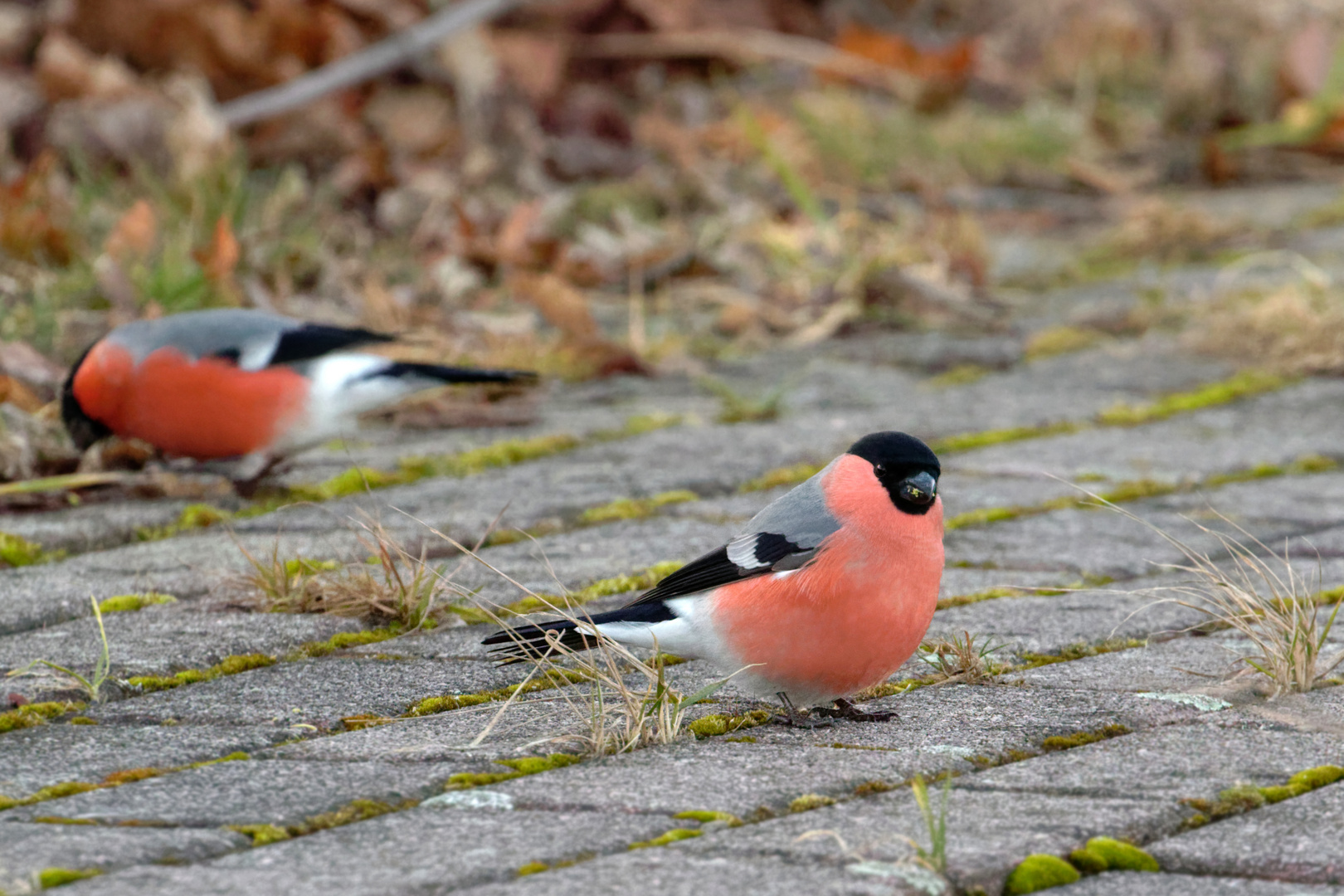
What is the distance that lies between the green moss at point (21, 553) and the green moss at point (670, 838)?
6.41 ft

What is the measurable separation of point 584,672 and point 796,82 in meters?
7.35

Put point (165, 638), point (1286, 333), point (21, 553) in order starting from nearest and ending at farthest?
1. point (165, 638)
2. point (21, 553)
3. point (1286, 333)

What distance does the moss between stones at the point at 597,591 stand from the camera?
2.91 meters

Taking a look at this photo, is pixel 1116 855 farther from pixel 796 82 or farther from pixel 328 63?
pixel 796 82

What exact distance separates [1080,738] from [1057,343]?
11.4 feet

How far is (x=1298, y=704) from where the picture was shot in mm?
2381

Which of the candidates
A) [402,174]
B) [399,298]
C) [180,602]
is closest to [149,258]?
[399,298]

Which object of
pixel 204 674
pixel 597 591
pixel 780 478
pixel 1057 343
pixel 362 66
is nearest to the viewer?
pixel 204 674

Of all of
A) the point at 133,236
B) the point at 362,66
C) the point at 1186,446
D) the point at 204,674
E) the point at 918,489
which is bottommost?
the point at 1186,446

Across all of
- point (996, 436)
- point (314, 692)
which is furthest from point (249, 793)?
point (996, 436)

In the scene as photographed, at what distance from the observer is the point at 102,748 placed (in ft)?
7.17

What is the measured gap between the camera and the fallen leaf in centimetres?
521

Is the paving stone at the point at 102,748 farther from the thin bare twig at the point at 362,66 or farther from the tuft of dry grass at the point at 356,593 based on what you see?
the thin bare twig at the point at 362,66

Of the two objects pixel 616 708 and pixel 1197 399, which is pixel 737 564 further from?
pixel 1197 399
